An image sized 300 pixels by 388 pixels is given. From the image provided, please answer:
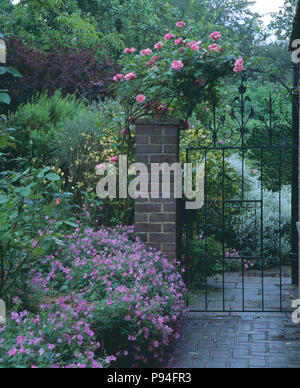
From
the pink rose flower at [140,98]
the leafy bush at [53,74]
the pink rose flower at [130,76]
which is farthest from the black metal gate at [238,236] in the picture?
the leafy bush at [53,74]

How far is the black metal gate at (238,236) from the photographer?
554 centimetres

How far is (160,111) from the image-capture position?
6027mm

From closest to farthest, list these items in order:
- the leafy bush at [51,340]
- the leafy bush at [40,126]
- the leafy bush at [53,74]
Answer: the leafy bush at [51,340], the leafy bush at [40,126], the leafy bush at [53,74]

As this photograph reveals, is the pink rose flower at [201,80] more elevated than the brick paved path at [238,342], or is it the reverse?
the pink rose flower at [201,80]

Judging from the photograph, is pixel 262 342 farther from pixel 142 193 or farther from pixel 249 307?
pixel 142 193

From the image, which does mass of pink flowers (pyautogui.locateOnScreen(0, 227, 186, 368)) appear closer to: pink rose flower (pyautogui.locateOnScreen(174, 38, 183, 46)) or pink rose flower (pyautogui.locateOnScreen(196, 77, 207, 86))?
pink rose flower (pyautogui.locateOnScreen(196, 77, 207, 86))

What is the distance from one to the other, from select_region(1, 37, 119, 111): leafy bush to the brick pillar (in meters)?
4.05

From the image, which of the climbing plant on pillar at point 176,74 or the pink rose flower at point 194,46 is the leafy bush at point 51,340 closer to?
the climbing plant on pillar at point 176,74

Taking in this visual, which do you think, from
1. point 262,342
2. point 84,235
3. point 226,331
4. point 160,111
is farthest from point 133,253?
point 160,111

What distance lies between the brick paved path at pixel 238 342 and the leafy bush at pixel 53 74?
17.8ft
